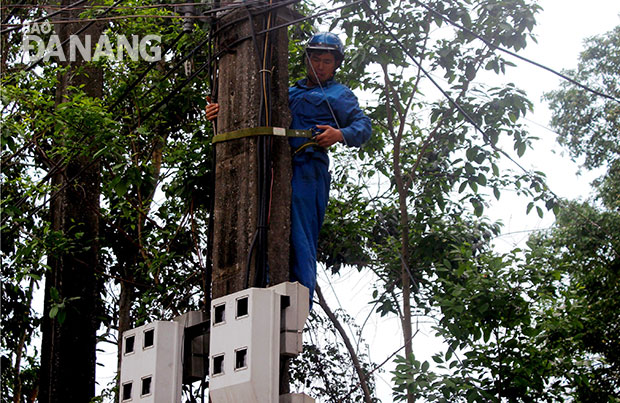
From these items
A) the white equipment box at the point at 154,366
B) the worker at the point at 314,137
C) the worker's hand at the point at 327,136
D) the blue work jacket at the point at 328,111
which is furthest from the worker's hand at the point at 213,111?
the white equipment box at the point at 154,366

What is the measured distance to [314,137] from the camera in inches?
206

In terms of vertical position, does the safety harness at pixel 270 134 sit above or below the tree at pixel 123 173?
below

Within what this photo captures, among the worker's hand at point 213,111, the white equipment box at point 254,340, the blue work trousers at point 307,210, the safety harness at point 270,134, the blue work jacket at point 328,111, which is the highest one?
the blue work jacket at point 328,111

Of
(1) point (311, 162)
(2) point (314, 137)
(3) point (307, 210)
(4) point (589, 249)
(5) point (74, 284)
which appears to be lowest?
(3) point (307, 210)

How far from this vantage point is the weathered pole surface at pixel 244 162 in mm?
4926

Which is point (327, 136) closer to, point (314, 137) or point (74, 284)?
point (314, 137)

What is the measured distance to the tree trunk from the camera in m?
9.47

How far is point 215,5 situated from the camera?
550cm

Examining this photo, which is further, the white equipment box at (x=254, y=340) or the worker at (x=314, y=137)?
the worker at (x=314, y=137)

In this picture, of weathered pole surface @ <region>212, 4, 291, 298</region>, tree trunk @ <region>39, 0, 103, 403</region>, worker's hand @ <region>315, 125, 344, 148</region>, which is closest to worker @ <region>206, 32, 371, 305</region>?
worker's hand @ <region>315, 125, 344, 148</region>

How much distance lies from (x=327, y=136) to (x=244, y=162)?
19.3 inches

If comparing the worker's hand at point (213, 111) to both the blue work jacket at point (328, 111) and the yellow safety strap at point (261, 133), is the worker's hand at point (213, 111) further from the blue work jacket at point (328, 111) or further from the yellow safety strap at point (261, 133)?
the blue work jacket at point (328, 111)

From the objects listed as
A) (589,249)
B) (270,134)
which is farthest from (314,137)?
(589,249)

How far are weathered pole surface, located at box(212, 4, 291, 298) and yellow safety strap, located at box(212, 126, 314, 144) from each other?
0.03 meters
